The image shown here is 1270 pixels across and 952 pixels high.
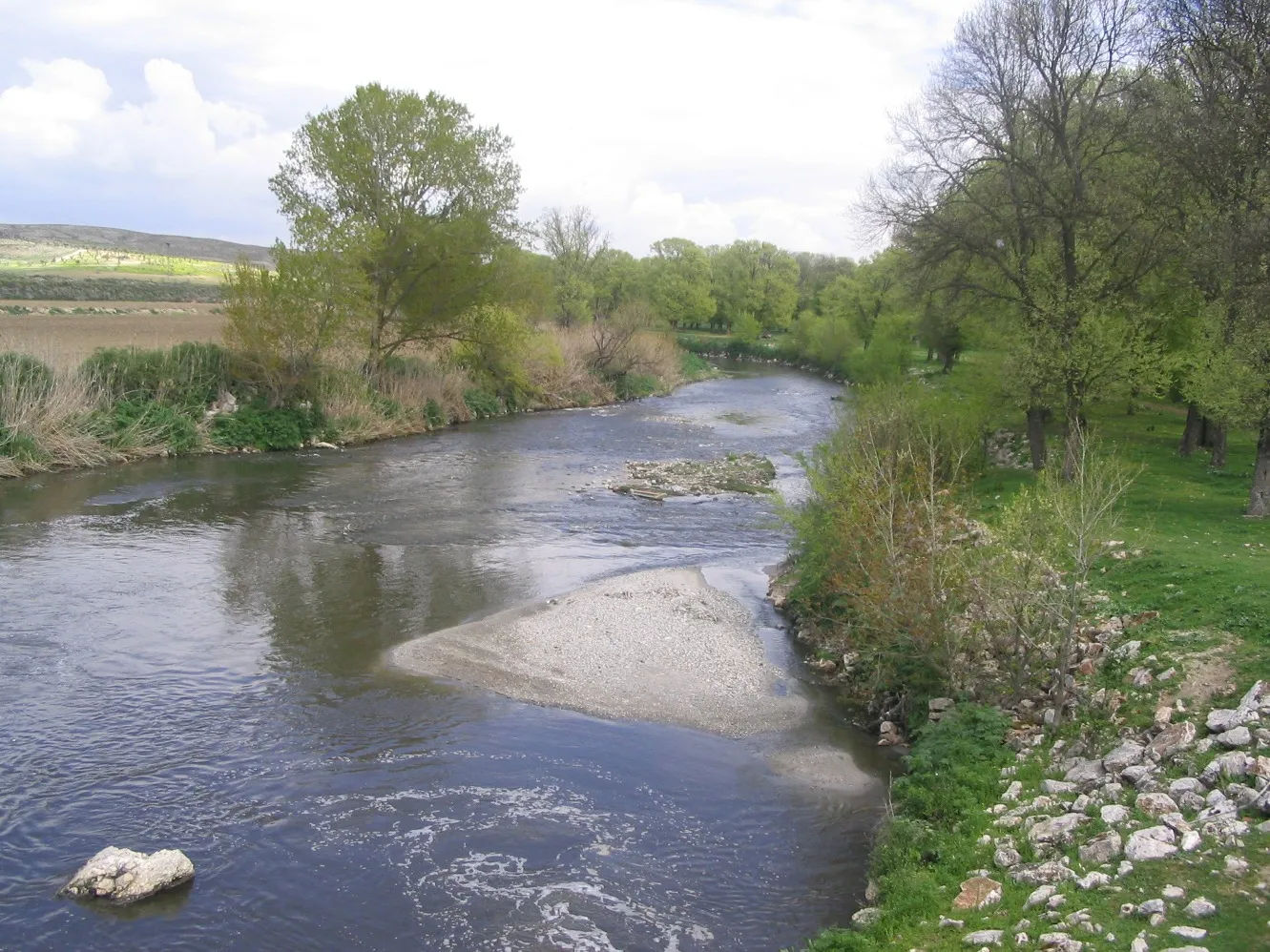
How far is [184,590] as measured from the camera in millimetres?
18781

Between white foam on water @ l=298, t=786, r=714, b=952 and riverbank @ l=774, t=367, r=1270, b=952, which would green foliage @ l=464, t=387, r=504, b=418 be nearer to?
riverbank @ l=774, t=367, r=1270, b=952

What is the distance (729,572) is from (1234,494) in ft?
38.1

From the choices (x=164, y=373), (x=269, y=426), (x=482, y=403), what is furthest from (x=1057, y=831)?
(x=482, y=403)

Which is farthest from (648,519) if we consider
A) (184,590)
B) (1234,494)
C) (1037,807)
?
(1037,807)

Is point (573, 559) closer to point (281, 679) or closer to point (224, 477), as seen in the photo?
point (281, 679)

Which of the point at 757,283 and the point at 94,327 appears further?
the point at 757,283

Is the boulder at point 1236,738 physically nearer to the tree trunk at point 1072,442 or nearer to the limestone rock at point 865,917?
the limestone rock at point 865,917

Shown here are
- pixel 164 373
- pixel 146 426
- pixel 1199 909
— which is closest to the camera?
pixel 1199 909

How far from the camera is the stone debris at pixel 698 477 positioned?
30.7m

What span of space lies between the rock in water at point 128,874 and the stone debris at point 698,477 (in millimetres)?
21100

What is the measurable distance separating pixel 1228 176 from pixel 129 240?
152m

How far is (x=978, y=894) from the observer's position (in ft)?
27.9

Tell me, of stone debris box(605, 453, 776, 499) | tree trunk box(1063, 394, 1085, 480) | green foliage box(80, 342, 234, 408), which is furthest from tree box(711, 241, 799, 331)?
tree trunk box(1063, 394, 1085, 480)

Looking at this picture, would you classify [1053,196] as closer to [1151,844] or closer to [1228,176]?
[1228,176]
